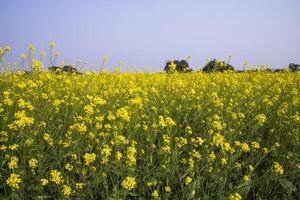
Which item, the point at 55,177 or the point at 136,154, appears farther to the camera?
the point at 136,154

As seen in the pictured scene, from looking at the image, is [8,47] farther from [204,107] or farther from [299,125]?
[299,125]

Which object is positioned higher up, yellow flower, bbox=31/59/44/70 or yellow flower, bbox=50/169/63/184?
yellow flower, bbox=31/59/44/70

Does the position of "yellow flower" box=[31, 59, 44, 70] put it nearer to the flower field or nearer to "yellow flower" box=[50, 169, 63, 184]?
the flower field

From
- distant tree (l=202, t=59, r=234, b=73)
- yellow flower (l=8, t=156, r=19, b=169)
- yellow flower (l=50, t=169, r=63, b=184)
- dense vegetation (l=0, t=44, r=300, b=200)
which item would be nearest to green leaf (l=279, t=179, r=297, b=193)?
dense vegetation (l=0, t=44, r=300, b=200)

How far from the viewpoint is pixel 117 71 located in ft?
20.5

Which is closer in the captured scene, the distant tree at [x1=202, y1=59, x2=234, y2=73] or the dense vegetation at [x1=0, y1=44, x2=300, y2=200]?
the dense vegetation at [x1=0, y1=44, x2=300, y2=200]

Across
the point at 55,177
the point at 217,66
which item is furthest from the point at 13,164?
the point at 217,66

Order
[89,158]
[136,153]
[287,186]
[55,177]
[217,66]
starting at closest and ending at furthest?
[55,177] < [89,158] < [287,186] < [136,153] < [217,66]

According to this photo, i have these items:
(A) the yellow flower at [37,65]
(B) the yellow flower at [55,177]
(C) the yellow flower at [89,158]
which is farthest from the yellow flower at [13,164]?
(A) the yellow flower at [37,65]

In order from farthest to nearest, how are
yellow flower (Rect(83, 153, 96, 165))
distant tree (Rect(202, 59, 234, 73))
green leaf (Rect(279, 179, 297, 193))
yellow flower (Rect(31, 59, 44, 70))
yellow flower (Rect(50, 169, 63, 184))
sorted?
distant tree (Rect(202, 59, 234, 73))
yellow flower (Rect(31, 59, 44, 70))
green leaf (Rect(279, 179, 297, 193))
yellow flower (Rect(83, 153, 96, 165))
yellow flower (Rect(50, 169, 63, 184))

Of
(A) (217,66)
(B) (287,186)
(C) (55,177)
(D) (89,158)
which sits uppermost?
(A) (217,66)

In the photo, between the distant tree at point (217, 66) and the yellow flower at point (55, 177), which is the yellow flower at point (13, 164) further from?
the distant tree at point (217, 66)

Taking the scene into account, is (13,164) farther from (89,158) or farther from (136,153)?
(136,153)

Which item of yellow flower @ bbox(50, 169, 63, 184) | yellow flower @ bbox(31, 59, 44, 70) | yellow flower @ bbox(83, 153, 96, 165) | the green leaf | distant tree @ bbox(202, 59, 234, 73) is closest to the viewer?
yellow flower @ bbox(50, 169, 63, 184)
